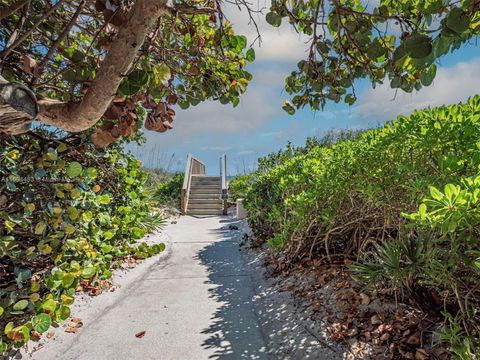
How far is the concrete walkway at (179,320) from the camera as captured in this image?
239 centimetres

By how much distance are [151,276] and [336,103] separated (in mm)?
3389

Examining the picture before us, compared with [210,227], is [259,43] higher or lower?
higher

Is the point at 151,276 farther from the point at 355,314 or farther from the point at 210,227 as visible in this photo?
the point at 210,227

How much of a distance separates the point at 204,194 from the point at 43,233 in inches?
381

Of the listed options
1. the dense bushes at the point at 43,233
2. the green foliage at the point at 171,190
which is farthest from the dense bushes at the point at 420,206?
the green foliage at the point at 171,190

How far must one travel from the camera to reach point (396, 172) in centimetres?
211

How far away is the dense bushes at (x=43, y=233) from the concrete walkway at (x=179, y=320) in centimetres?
36

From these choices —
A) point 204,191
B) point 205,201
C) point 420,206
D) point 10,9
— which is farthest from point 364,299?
point 204,191

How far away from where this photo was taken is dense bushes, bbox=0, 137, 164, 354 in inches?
88.8

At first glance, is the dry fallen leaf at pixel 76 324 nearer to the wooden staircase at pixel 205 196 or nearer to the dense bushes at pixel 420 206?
the dense bushes at pixel 420 206

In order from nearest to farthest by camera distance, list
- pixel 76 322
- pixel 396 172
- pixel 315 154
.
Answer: pixel 396 172 < pixel 76 322 < pixel 315 154

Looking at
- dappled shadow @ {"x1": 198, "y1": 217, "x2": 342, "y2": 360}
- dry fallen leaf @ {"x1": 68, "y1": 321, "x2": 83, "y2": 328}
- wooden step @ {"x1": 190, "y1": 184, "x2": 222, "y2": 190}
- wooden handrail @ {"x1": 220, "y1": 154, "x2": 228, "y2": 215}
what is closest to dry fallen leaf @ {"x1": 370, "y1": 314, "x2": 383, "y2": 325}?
dappled shadow @ {"x1": 198, "y1": 217, "x2": 342, "y2": 360}

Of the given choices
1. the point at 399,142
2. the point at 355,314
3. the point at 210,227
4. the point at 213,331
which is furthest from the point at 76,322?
the point at 210,227

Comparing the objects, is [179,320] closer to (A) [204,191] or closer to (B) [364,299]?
(B) [364,299]
